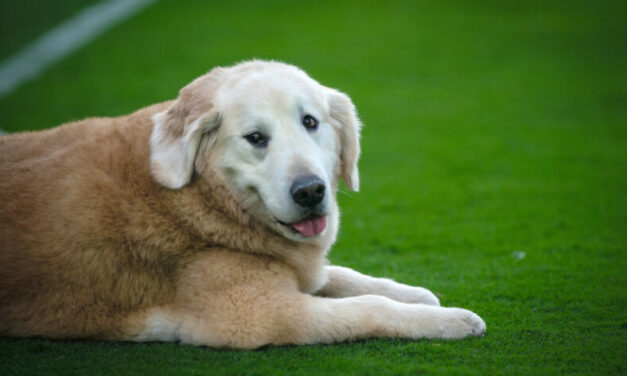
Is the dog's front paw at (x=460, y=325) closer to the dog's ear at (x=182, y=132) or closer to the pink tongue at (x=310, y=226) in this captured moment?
the pink tongue at (x=310, y=226)

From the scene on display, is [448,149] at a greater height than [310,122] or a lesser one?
lesser

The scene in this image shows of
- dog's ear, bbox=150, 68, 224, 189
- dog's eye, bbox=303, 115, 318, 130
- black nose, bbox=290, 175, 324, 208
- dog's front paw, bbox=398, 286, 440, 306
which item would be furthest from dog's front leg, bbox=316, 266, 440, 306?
dog's ear, bbox=150, 68, 224, 189

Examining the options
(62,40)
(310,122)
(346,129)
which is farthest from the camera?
(62,40)

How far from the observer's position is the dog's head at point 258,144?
429 cm

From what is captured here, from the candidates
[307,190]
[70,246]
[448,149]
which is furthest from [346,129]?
[448,149]

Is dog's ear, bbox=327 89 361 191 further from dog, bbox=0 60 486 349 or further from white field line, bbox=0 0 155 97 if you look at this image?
white field line, bbox=0 0 155 97

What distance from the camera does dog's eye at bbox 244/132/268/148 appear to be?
4434mm

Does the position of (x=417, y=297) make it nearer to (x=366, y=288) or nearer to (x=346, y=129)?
(x=366, y=288)

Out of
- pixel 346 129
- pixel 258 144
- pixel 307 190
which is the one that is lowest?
pixel 307 190

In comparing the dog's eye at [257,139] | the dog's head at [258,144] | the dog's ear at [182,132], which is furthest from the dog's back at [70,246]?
the dog's eye at [257,139]

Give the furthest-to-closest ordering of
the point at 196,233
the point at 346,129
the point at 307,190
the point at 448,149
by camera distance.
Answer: the point at 448,149 → the point at 346,129 → the point at 196,233 → the point at 307,190

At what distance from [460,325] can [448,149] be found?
6686mm

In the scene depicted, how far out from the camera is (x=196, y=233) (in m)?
4.41

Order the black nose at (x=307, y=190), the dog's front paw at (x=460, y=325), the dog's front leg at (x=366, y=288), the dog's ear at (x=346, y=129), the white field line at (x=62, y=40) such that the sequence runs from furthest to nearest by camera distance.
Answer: the white field line at (x=62, y=40) < the dog's front leg at (x=366, y=288) < the dog's ear at (x=346, y=129) < the dog's front paw at (x=460, y=325) < the black nose at (x=307, y=190)
